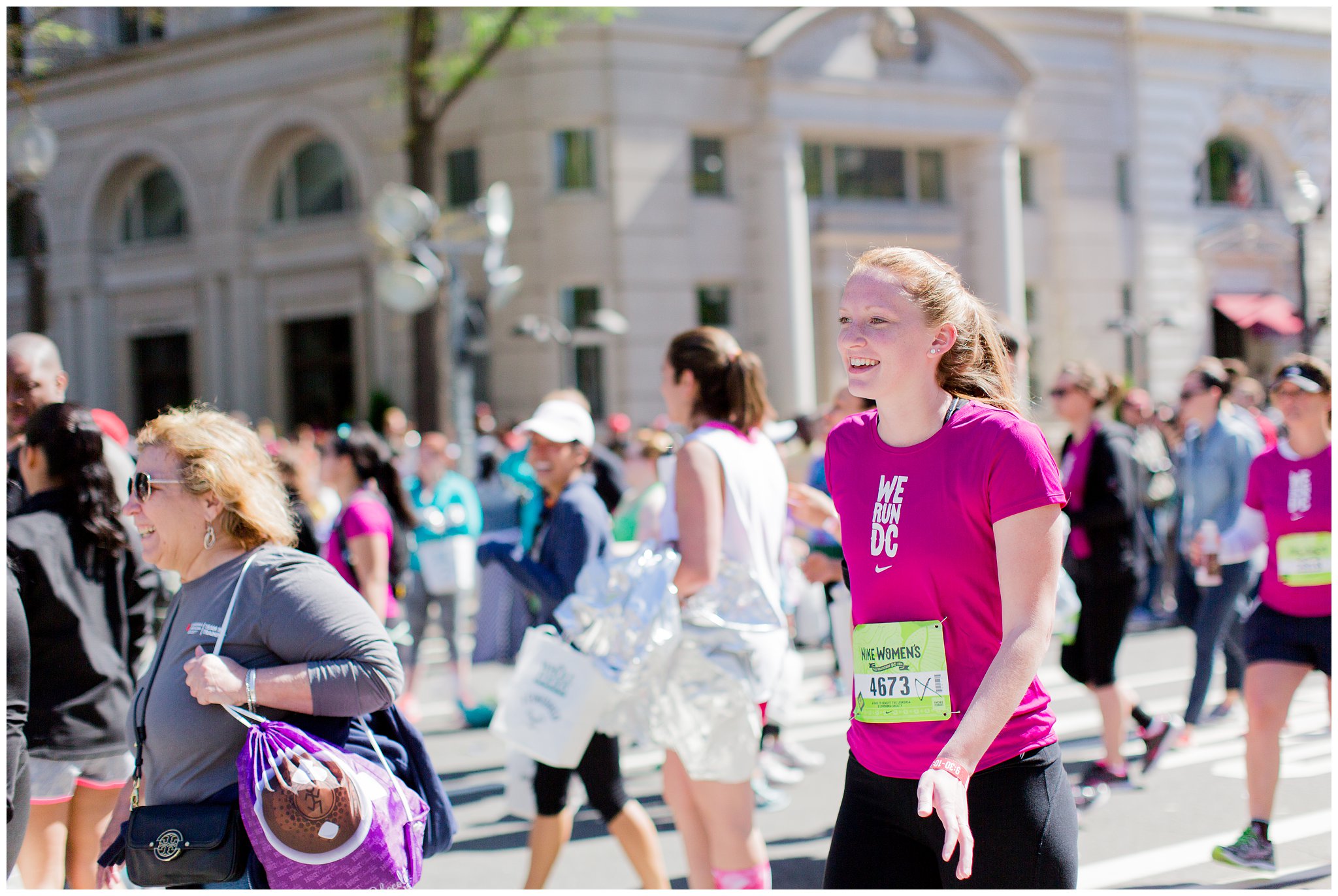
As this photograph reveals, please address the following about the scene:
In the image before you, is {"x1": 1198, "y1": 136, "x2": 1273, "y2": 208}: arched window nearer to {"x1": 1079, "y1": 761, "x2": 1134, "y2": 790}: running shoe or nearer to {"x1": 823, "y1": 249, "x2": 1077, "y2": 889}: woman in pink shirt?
{"x1": 1079, "y1": 761, "x2": 1134, "y2": 790}: running shoe

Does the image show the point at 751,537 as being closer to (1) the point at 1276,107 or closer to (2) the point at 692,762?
(2) the point at 692,762

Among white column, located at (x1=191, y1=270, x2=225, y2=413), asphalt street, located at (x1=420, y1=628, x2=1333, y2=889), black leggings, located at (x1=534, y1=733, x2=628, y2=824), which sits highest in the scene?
white column, located at (x1=191, y1=270, x2=225, y2=413)

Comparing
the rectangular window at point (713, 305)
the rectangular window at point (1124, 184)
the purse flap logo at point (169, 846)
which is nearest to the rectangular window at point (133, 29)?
the rectangular window at point (713, 305)

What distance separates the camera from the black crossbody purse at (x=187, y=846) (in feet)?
9.12

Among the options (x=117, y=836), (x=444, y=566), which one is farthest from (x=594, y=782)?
(x=444, y=566)

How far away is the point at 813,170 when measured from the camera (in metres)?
24.3

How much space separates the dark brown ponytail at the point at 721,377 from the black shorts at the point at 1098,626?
2.77m

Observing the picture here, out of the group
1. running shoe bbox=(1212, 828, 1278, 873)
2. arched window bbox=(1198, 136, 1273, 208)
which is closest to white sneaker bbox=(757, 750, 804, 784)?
running shoe bbox=(1212, 828, 1278, 873)

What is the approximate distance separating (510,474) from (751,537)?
7406 millimetres

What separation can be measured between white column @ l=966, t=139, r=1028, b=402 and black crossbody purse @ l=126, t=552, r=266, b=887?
77.0 ft

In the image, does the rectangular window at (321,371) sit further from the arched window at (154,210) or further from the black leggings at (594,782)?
the black leggings at (594,782)

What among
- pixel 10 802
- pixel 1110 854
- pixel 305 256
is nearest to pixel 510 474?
pixel 1110 854

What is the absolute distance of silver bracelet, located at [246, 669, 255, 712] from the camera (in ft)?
Result: 9.29

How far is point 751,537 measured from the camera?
13.9 ft
